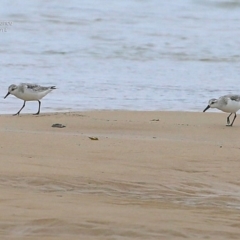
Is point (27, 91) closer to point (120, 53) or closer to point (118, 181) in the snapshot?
point (118, 181)

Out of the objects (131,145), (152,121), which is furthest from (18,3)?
(131,145)

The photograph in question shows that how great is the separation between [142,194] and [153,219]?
2.92ft

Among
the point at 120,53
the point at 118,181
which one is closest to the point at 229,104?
the point at 118,181

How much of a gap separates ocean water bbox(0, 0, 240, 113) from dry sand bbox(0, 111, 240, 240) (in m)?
2.92

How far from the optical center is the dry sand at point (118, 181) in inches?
190

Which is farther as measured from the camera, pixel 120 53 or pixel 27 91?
pixel 120 53

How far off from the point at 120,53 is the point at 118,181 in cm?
1176

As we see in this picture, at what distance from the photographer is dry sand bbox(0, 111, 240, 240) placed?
4816mm

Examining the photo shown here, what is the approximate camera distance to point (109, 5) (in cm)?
2802

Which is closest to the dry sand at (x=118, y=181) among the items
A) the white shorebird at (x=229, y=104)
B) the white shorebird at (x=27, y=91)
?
the white shorebird at (x=229, y=104)

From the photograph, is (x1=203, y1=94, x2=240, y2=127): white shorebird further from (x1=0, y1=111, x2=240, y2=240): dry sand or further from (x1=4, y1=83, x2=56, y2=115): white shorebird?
(x1=4, y1=83, x2=56, y2=115): white shorebird

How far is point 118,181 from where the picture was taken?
618 cm

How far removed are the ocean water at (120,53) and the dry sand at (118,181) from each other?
115 inches

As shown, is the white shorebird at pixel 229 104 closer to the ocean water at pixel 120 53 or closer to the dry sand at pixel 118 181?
the dry sand at pixel 118 181
